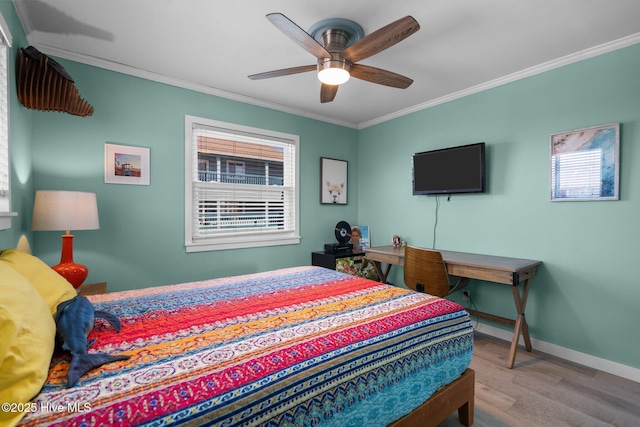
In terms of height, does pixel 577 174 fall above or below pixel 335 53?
below

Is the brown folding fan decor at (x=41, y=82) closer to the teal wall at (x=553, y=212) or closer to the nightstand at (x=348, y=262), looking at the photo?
the nightstand at (x=348, y=262)

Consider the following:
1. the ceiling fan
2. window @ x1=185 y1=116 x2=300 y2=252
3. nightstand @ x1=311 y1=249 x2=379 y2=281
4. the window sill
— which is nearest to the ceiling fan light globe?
the ceiling fan

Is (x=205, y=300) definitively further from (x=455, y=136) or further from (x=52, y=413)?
(x=455, y=136)

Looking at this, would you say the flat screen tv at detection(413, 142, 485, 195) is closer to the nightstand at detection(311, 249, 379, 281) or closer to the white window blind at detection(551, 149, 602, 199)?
the white window blind at detection(551, 149, 602, 199)

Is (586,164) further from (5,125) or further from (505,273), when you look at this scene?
(5,125)

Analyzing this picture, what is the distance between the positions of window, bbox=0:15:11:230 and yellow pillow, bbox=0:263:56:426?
1.04m

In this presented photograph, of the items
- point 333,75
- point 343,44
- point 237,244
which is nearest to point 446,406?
point 333,75

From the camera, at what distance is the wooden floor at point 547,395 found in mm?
1806

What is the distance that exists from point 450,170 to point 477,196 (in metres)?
0.40

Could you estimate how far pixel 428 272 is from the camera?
9.05ft

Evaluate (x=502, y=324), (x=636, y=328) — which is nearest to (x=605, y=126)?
(x=636, y=328)

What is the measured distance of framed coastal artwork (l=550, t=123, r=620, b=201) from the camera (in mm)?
2314

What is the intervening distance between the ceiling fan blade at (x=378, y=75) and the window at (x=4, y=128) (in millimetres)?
2074

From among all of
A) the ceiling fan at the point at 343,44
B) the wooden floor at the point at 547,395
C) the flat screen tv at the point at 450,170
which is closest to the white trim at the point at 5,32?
the ceiling fan at the point at 343,44
